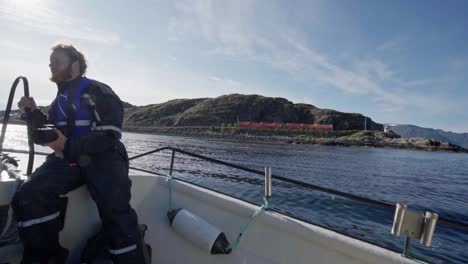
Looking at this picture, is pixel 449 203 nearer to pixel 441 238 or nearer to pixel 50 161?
pixel 441 238

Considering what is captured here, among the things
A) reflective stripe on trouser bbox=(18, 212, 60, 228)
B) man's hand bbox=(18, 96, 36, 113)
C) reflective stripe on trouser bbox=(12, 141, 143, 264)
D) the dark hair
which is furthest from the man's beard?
reflective stripe on trouser bbox=(18, 212, 60, 228)

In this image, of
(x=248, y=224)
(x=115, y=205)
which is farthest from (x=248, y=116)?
(x=115, y=205)

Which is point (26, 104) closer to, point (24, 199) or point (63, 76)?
point (63, 76)

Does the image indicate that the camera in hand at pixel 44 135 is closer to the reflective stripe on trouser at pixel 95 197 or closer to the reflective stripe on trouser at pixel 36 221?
the reflective stripe on trouser at pixel 95 197

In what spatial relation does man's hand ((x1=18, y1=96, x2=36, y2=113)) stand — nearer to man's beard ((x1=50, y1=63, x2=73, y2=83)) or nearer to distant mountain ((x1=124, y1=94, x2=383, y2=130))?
man's beard ((x1=50, y1=63, x2=73, y2=83))

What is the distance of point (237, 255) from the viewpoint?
3.46 meters

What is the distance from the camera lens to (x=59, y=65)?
331 cm

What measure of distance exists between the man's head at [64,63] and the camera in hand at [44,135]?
716 millimetres

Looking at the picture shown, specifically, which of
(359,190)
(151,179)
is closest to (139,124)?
(359,190)

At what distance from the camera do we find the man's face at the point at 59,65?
331 cm

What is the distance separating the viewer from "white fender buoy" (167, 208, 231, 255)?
345 centimetres

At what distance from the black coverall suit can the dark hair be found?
0.30 meters

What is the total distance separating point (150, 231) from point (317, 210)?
11.1 meters

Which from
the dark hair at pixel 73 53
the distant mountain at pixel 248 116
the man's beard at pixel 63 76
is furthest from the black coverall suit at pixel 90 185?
the distant mountain at pixel 248 116
